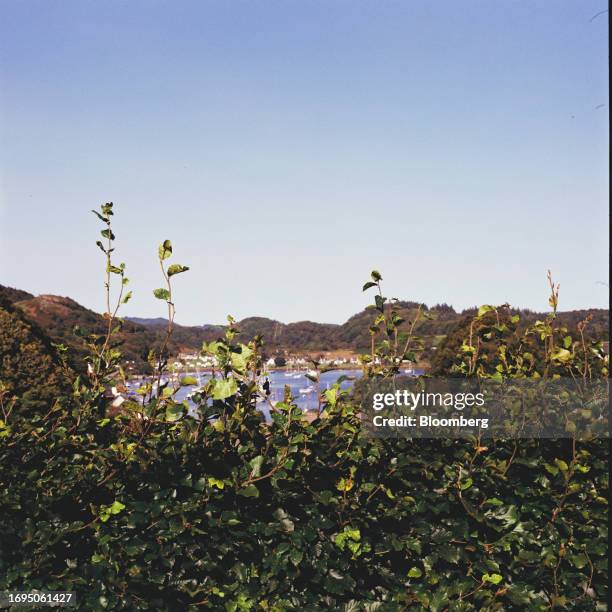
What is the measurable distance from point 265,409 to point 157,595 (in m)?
1.02

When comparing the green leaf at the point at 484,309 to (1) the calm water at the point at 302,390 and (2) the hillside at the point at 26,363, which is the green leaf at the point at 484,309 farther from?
(2) the hillside at the point at 26,363

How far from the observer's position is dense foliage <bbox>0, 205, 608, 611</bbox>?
2.92 m

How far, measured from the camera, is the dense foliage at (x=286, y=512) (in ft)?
9.59

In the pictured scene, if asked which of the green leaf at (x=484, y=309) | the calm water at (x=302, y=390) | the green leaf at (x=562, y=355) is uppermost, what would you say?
the green leaf at (x=484, y=309)

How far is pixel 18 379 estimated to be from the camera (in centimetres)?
721

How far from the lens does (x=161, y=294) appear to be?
10.3 ft

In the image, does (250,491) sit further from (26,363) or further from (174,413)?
(26,363)

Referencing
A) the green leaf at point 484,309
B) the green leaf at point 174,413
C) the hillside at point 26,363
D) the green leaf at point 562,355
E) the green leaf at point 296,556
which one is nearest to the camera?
the green leaf at point 296,556

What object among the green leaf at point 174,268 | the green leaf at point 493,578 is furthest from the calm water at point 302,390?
the green leaf at point 493,578

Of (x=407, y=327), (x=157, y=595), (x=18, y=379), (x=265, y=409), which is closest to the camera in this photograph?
(x=157, y=595)

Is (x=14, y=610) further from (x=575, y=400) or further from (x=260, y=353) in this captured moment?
(x=575, y=400)

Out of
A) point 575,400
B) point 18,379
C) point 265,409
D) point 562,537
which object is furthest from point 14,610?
point 18,379

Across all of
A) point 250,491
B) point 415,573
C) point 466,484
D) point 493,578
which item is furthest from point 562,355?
point 250,491

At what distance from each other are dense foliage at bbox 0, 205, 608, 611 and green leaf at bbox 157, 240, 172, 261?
231 millimetres
